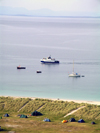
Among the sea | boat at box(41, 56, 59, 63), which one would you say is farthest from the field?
boat at box(41, 56, 59, 63)

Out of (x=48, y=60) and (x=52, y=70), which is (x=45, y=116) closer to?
(x=52, y=70)

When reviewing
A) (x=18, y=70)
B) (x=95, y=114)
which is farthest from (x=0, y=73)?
(x=95, y=114)

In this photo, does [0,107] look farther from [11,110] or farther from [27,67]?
[27,67]

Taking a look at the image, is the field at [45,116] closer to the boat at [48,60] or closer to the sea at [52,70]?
the sea at [52,70]

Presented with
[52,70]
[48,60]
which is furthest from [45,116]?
[48,60]

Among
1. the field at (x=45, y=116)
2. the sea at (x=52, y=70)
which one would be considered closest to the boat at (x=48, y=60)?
the sea at (x=52, y=70)

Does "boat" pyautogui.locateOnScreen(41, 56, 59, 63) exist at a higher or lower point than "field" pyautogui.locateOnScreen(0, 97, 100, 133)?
higher

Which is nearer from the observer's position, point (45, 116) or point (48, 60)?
point (45, 116)

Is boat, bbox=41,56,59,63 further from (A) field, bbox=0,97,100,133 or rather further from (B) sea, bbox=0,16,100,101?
(A) field, bbox=0,97,100,133
